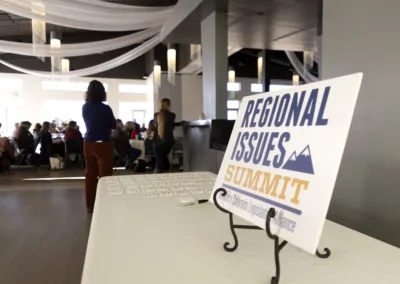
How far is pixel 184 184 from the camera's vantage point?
153cm

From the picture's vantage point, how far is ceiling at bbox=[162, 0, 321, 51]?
373cm

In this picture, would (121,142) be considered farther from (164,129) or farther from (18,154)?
(18,154)

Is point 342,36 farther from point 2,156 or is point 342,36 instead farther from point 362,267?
point 2,156

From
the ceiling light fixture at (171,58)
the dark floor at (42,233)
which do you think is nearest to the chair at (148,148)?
the ceiling light fixture at (171,58)

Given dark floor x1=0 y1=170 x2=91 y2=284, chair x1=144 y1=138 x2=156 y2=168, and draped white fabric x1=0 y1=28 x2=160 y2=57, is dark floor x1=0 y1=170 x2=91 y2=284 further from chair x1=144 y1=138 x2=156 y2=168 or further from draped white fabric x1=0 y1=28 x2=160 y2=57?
draped white fabric x1=0 y1=28 x2=160 y2=57

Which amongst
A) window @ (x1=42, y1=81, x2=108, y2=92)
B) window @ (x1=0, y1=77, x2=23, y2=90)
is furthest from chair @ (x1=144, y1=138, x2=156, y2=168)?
window @ (x1=0, y1=77, x2=23, y2=90)

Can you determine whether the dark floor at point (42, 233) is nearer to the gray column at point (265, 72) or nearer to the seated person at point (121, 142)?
the seated person at point (121, 142)

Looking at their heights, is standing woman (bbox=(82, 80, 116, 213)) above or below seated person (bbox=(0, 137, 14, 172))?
above

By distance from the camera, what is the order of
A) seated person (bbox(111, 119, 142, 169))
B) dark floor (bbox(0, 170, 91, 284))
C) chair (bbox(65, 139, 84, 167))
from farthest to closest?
chair (bbox(65, 139, 84, 167))
seated person (bbox(111, 119, 142, 169))
dark floor (bbox(0, 170, 91, 284))

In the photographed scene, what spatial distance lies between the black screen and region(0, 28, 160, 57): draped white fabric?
1982mm

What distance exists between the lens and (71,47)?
15.9 feet

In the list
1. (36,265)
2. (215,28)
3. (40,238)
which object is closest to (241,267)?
(36,265)

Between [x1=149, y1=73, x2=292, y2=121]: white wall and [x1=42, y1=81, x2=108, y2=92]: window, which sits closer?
[x1=149, y1=73, x2=292, y2=121]: white wall

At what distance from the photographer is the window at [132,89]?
12.2 meters
